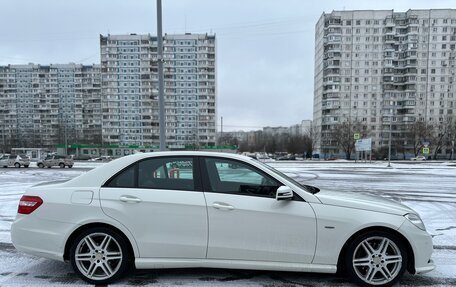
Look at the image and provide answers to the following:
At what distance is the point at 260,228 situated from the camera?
10.5ft

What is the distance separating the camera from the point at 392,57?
280 feet

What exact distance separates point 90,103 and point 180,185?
119 m

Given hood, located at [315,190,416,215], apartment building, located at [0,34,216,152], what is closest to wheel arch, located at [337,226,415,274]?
hood, located at [315,190,416,215]

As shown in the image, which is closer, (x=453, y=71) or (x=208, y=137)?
(x=453, y=71)

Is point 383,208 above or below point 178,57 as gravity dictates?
below

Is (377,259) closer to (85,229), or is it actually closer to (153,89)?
(85,229)

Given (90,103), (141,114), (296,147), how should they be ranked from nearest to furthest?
(296,147)
(141,114)
(90,103)

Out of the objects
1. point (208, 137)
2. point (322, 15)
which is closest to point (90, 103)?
point (208, 137)

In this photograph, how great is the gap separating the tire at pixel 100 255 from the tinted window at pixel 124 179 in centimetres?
54

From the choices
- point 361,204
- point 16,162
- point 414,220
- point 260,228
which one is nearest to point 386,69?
point 16,162

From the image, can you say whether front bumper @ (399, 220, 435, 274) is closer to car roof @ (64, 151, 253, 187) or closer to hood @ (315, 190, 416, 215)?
hood @ (315, 190, 416, 215)

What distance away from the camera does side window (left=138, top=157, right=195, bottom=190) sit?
134 inches

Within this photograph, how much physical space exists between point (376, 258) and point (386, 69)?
97.3 metres

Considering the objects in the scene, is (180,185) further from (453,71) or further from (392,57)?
(453,71)
